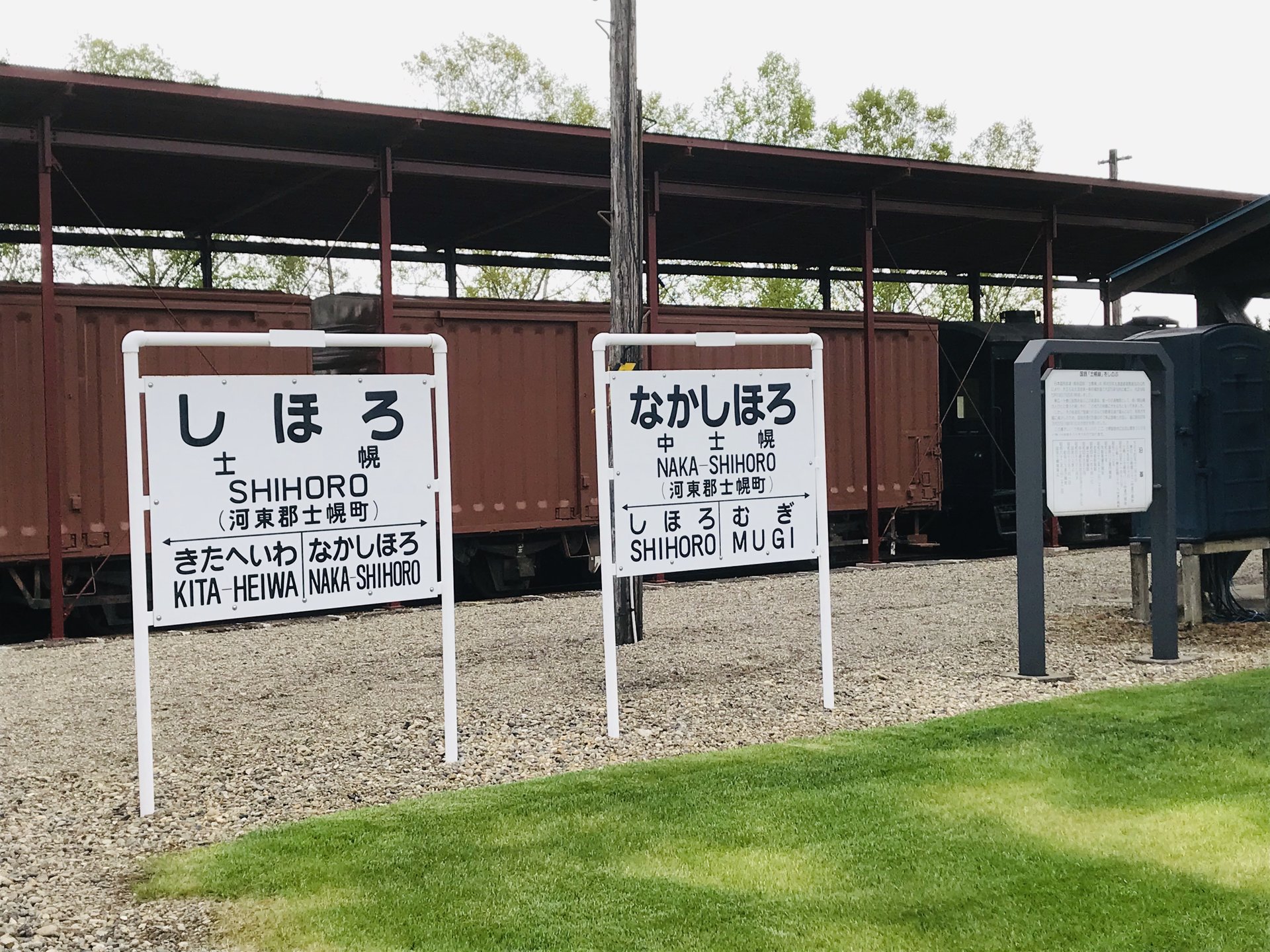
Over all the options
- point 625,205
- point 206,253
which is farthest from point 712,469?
Answer: point 206,253

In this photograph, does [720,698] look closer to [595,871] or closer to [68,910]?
[595,871]

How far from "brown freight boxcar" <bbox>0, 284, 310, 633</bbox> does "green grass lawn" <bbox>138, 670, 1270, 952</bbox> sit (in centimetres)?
744

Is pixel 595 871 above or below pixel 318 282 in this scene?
below

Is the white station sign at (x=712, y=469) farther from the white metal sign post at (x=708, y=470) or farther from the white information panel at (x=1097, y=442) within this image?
the white information panel at (x=1097, y=442)

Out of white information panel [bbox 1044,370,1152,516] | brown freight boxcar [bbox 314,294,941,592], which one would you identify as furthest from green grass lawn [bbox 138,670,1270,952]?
brown freight boxcar [bbox 314,294,941,592]

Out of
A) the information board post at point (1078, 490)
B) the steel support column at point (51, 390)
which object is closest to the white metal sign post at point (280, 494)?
the information board post at point (1078, 490)

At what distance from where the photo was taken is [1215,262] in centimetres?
1037

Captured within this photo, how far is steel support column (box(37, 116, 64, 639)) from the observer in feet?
36.1

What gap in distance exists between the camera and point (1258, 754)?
224 inches

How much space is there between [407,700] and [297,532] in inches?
94.7

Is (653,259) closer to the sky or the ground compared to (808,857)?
closer to the sky

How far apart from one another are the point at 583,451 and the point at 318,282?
27.0 m

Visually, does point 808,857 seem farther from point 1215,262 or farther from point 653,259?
point 653,259

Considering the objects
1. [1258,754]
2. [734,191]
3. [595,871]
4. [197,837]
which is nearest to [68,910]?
[197,837]
